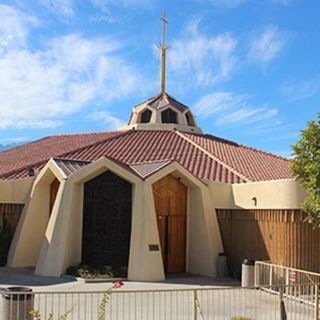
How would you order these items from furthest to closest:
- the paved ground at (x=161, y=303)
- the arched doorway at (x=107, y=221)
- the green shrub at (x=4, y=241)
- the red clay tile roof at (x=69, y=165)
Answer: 1. the green shrub at (x=4, y=241)
2. the red clay tile roof at (x=69, y=165)
3. the arched doorway at (x=107, y=221)
4. the paved ground at (x=161, y=303)

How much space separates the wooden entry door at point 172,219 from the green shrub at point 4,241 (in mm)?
7008

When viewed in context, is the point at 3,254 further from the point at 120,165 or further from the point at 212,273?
the point at 212,273

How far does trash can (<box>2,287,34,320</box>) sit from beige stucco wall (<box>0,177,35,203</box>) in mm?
13289

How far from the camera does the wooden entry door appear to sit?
20.9 meters

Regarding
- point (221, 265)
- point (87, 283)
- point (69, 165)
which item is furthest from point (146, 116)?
point (87, 283)

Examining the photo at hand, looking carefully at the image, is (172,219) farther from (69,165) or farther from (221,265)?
(69,165)

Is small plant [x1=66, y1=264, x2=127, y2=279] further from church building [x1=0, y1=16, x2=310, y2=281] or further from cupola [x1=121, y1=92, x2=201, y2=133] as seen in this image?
cupola [x1=121, y1=92, x2=201, y2=133]

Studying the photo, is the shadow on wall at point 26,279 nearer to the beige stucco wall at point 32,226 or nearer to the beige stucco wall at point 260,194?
the beige stucco wall at point 32,226

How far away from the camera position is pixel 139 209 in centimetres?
1936

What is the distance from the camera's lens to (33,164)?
25.5 meters

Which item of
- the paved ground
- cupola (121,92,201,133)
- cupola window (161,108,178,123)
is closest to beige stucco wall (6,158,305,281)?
the paved ground

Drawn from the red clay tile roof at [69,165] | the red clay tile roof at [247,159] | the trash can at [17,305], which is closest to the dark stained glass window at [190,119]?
the red clay tile roof at [247,159]

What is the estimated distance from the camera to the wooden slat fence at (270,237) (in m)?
17.8

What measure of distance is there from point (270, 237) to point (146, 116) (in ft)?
49.1
